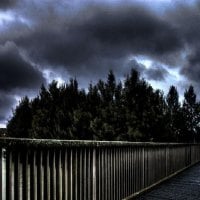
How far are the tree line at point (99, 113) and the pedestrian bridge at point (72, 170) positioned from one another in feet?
85.7

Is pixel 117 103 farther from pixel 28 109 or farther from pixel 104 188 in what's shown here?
pixel 104 188

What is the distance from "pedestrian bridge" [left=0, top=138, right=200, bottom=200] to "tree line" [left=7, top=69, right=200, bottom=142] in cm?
2612

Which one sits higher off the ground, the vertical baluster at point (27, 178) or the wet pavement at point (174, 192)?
the vertical baluster at point (27, 178)

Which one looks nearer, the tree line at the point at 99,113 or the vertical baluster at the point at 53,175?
the vertical baluster at the point at 53,175

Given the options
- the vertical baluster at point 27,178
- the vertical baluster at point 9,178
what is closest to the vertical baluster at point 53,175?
the vertical baluster at point 27,178

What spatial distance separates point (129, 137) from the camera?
122 feet

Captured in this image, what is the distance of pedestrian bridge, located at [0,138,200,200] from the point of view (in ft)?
14.1

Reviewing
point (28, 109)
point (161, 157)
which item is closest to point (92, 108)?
point (28, 109)

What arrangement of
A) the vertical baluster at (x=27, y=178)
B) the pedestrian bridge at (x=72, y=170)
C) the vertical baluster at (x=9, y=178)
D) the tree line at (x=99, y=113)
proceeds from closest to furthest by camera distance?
the vertical baluster at (x=9, y=178) < the pedestrian bridge at (x=72, y=170) < the vertical baluster at (x=27, y=178) < the tree line at (x=99, y=113)

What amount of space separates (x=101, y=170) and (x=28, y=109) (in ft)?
163

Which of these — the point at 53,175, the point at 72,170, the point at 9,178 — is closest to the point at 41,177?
the point at 53,175

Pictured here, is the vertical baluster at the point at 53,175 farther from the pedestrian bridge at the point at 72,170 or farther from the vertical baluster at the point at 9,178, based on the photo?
the vertical baluster at the point at 9,178

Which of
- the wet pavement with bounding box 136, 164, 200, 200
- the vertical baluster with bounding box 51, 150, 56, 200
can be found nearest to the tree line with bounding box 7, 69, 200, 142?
the wet pavement with bounding box 136, 164, 200, 200

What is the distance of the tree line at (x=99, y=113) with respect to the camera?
→ 37.2 meters
